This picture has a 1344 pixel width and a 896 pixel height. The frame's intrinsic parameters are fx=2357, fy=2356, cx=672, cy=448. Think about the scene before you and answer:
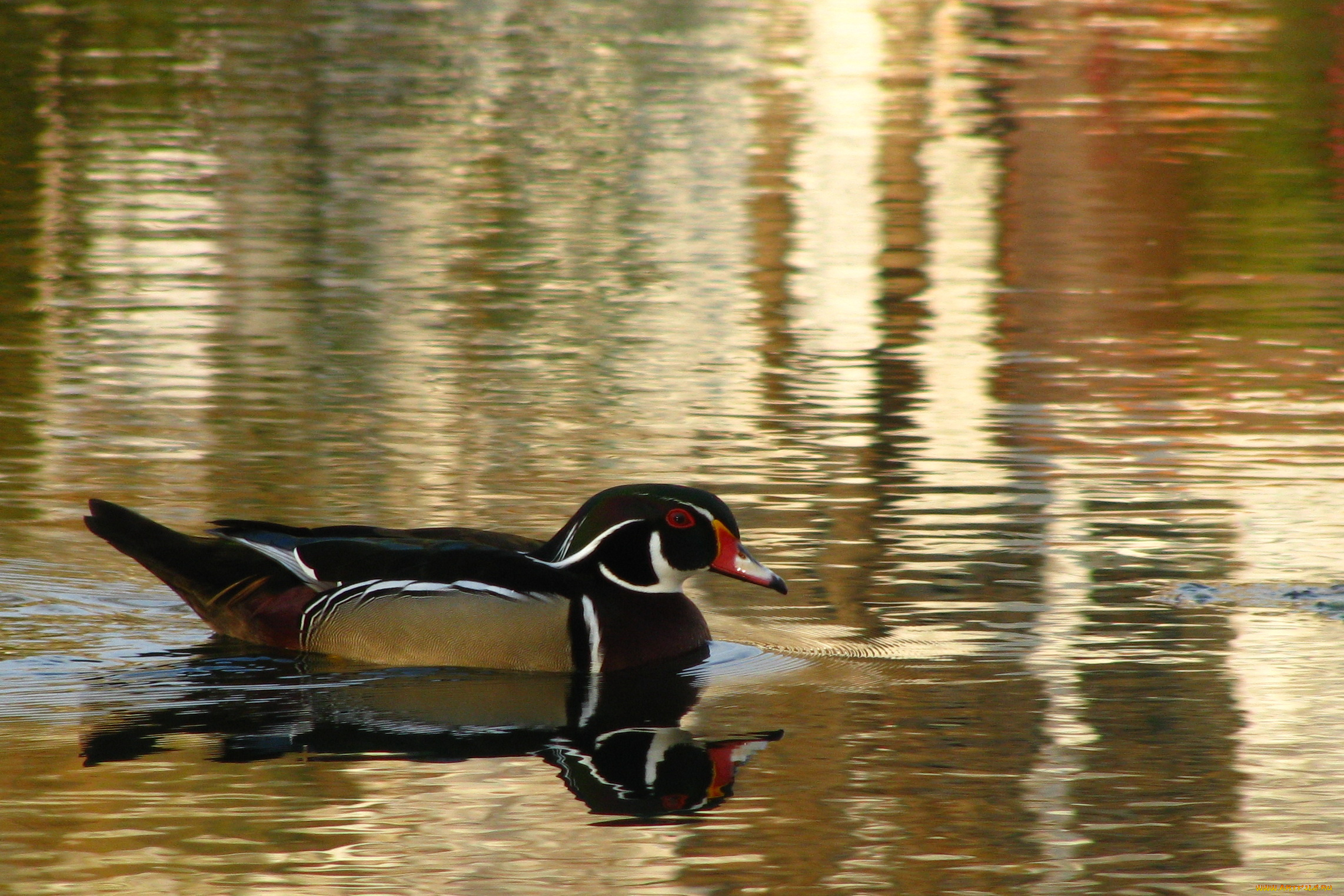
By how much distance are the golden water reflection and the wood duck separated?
34cm

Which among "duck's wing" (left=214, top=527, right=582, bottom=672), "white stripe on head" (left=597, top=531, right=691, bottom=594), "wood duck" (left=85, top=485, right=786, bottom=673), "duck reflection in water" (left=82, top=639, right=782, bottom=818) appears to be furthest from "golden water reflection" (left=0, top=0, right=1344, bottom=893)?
"duck's wing" (left=214, top=527, right=582, bottom=672)

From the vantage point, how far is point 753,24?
131ft

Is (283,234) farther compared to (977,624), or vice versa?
(283,234)

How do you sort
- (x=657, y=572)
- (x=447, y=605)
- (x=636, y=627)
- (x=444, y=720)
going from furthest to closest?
(x=657, y=572) < (x=636, y=627) < (x=447, y=605) < (x=444, y=720)

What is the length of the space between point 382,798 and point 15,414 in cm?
625

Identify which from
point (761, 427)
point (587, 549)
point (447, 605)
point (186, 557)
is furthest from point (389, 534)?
point (761, 427)

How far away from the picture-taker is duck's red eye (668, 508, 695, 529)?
8.62 metres

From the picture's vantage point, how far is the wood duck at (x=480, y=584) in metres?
8.38

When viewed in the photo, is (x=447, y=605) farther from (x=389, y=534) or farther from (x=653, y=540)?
(x=653, y=540)

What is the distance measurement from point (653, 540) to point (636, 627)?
1.08ft

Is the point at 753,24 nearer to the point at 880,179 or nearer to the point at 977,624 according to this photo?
the point at 880,179

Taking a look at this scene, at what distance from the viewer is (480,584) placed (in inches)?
330

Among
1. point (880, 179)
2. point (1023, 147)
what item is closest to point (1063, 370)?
point (880, 179)

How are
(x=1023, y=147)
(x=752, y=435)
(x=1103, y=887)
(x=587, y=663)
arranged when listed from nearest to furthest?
(x=1103, y=887)
(x=587, y=663)
(x=752, y=435)
(x=1023, y=147)
